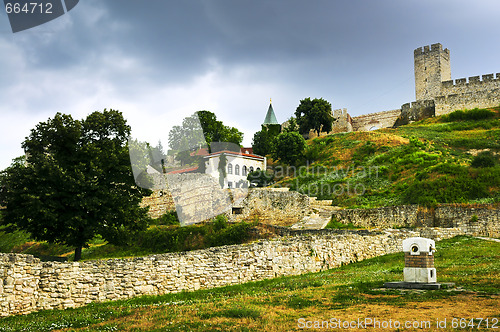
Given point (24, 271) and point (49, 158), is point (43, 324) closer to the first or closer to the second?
point (24, 271)

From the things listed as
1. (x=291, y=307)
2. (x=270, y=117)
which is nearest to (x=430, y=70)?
(x=270, y=117)

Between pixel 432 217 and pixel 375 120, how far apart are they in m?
48.4

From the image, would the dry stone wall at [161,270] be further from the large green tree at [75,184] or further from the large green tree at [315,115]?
the large green tree at [315,115]

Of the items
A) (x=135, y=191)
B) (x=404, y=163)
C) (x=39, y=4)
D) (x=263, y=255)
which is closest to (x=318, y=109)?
(x=404, y=163)

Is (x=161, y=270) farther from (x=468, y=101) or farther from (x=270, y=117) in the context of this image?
(x=270, y=117)

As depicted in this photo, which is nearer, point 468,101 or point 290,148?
point 290,148

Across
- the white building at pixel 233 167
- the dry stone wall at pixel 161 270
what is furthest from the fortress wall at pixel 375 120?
the dry stone wall at pixel 161 270

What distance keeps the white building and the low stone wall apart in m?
18.7

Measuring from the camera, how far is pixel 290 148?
50062mm

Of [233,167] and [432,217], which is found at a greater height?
[233,167]

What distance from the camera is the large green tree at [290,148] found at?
50.1m

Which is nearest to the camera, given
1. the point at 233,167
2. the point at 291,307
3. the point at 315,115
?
the point at 291,307

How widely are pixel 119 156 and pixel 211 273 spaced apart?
30.1 feet

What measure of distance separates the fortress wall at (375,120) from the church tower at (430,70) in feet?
18.8
